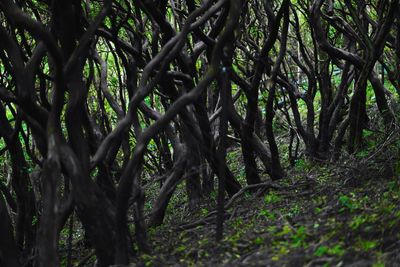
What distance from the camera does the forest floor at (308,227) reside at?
395cm

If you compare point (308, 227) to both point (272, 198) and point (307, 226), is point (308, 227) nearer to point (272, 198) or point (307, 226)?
point (307, 226)

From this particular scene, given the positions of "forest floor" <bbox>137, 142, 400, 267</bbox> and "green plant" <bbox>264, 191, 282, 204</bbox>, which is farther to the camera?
"green plant" <bbox>264, 191, 282, 204</bbox>

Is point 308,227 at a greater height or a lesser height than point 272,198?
lesser

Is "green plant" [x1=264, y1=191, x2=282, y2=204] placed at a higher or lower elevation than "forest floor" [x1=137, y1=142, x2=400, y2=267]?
higher

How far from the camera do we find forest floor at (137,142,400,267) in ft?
13.0

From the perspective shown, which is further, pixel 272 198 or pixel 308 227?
pixel 272 198

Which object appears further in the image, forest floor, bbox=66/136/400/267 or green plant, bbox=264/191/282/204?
green plant, bbox=264/191/282/204

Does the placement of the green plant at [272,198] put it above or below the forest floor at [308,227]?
above

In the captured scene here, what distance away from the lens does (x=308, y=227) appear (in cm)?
474

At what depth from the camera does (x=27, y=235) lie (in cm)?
704

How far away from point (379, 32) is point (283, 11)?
3.95 ft

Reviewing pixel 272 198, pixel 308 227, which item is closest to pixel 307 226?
pixel 308 227

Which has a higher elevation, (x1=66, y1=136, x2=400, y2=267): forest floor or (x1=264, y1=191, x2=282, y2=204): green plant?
(x1=264, y1=191, x2=282, y2=204): green plant

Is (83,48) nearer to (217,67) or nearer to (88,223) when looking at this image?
(217,67)
